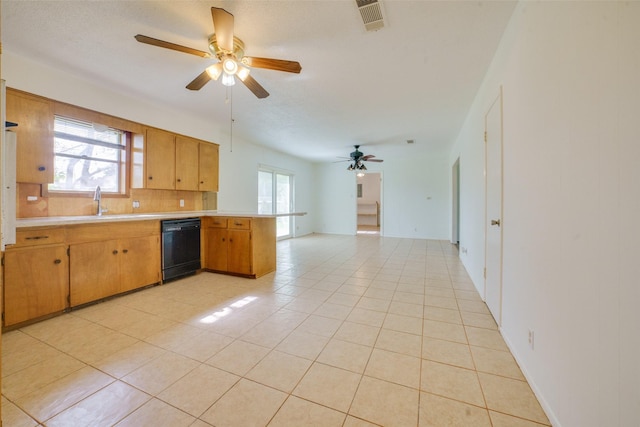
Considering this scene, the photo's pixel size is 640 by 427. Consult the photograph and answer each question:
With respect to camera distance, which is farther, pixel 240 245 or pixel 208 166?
pixel 208 166

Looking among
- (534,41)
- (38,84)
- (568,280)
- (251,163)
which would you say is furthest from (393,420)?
(251,163)

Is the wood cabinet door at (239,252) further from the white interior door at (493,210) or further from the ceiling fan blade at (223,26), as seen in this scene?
the white interior door at (493,210)

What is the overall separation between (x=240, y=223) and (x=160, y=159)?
154 centimetres

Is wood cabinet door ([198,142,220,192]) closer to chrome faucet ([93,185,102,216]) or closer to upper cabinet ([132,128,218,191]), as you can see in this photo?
upper cabinet ([132,128,218,191])

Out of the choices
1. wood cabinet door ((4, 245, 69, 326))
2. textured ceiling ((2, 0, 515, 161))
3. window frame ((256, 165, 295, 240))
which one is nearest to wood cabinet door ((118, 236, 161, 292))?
wood cabinet door ((4, 245, 69, 326))

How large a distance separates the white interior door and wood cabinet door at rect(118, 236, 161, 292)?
3.93 meters

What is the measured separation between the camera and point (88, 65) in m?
2.67

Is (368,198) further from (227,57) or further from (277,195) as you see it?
(227,57)

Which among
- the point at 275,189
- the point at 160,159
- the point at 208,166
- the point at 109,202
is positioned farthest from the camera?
the point at 275,189

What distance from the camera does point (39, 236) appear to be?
2.37 m

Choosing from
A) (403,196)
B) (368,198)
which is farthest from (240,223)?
(368,198)

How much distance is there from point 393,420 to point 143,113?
4.43 m

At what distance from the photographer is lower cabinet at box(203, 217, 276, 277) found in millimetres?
3709

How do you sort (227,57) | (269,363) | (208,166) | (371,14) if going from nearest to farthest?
1. (269,363)
2. (371,14)
3. (227,57)
4. (208,166)
